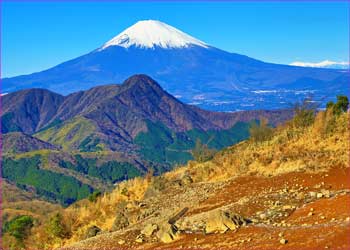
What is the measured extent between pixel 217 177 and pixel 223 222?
6773mm

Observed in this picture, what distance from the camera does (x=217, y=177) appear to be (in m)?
18.3

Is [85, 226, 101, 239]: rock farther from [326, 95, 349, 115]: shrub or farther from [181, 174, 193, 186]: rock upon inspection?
[326, 95, 349, 115]: shrub

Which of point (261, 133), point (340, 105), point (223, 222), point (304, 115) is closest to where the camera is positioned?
point (223, 222)

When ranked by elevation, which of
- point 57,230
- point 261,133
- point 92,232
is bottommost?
point 57,230

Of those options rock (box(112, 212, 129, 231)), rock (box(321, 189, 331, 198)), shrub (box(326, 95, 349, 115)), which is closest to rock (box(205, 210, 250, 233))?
rock (box(321, 189, 331, 198))

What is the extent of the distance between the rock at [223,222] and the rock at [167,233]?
A: 2.69 feet

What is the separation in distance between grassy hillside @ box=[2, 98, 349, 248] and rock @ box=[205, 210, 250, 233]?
1.78 metres

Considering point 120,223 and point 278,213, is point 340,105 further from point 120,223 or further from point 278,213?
point 278,213

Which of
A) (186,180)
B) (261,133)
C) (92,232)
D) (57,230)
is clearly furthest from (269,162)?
(57,230)

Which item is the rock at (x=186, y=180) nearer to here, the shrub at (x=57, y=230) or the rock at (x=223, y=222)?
the shrub at (x=57, y=230)

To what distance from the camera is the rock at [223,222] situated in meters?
11.4

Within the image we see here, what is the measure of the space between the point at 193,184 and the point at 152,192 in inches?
76.7

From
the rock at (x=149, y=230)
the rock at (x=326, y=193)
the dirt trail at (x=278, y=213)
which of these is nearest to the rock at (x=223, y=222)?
the dirt trail at (x=278, y=213)

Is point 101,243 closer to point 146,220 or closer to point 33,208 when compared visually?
point 146,220
